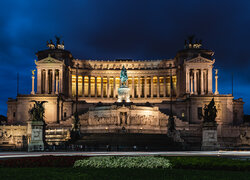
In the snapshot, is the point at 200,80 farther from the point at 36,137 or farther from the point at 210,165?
the point at 210,165

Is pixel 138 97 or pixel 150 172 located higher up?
pixel 138 97

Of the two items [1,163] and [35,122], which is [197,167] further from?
[35,122]

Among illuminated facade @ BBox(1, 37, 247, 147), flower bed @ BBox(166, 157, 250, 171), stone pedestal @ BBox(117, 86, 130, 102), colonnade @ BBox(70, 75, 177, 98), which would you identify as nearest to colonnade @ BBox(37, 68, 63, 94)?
illuminated facade @ BBox(1, 37, 247, 147)

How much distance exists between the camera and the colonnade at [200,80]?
375ft

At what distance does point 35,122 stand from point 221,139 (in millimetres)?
42006

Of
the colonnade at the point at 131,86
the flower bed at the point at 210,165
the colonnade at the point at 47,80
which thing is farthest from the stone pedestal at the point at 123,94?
the flower bed at the point at 210,165

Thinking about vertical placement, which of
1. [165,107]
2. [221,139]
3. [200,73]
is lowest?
[221,139]

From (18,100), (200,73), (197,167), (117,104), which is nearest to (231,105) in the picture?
(200,73)

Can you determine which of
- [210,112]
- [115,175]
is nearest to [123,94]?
[210,112]

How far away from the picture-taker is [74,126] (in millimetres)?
69125

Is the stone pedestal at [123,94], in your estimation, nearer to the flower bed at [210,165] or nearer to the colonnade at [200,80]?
the colonnade at [200,80]

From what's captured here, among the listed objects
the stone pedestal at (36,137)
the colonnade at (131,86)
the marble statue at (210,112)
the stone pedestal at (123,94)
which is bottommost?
the stone pedestal at (36,137)

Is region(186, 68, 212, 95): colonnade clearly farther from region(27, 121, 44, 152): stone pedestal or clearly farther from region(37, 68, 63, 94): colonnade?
region(27, 121, 44, 152): stone pedestal

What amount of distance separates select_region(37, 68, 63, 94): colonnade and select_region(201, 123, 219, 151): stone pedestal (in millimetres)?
66546
